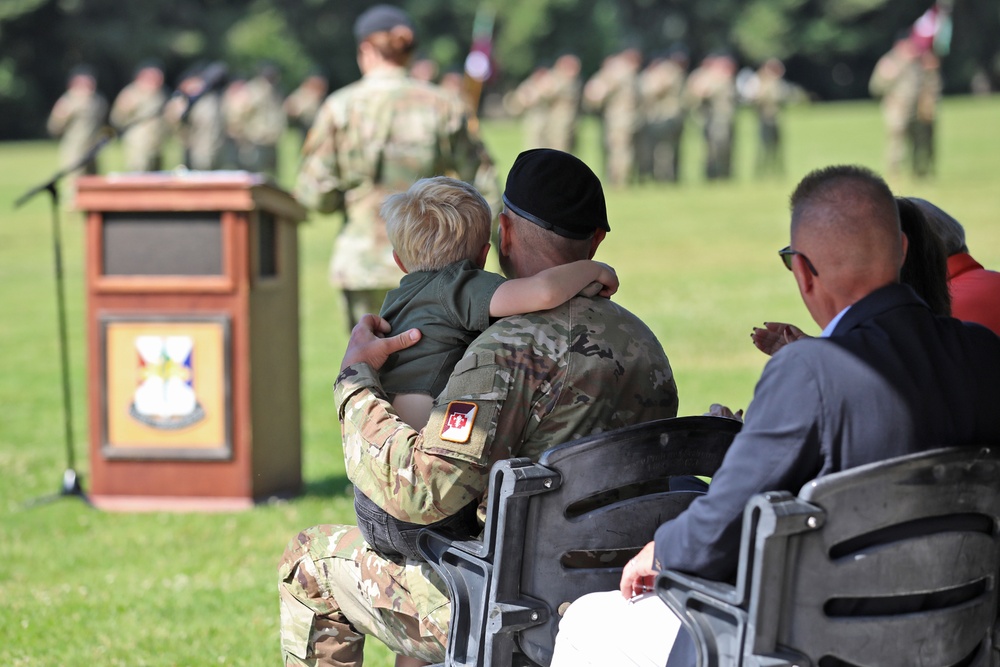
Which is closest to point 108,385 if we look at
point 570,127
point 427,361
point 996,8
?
point 427,361

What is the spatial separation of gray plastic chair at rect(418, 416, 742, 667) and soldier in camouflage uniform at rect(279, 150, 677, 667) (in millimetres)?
151

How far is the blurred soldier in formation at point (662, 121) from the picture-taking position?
27734 millimetres

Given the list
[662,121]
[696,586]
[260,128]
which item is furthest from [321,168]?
[260,128]

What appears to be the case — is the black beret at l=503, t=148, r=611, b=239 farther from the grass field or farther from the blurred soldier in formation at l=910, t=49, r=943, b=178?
the blurred soldier in formation at l=910, t=49, r=943, b=178

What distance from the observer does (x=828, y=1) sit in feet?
218

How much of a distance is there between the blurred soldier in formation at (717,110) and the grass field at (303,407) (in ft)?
7.35

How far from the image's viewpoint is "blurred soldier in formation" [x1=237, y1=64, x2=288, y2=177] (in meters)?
30.2

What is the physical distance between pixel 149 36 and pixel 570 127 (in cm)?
3092

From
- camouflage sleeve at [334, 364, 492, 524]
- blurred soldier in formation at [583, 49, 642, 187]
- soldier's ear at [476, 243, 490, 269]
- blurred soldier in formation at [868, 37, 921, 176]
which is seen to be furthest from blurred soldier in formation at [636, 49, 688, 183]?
camouflage sleeve at [334, 364, 492, 524]

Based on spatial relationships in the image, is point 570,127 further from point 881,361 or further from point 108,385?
point 881,361

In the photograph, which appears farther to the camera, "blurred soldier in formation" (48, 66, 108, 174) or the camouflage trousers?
"blurred soldier in formation" (48, 66, 108, 174)

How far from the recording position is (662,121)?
27875mm

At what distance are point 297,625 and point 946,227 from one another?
216 centimetres

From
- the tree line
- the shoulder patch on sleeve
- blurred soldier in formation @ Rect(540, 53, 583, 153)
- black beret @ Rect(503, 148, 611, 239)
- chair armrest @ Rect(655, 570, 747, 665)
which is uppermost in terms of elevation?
the tree line
